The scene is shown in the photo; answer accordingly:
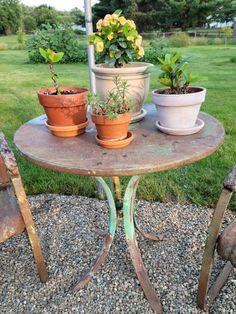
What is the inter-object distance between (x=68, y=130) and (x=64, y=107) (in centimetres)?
11

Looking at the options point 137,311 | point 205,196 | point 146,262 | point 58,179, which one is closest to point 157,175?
point 205,196

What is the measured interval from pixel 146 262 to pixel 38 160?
0.91 meters

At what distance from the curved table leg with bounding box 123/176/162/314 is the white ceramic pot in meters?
0.30

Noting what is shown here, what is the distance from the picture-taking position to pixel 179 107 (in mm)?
1302

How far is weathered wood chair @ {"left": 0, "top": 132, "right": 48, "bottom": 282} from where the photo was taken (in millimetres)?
1234

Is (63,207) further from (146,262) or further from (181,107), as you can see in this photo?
(181,107)

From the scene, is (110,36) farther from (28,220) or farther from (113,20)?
(28,220)

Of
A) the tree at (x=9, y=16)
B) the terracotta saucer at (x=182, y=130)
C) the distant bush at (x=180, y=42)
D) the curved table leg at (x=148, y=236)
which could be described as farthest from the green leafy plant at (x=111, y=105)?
the tree at (x=9, y=16)

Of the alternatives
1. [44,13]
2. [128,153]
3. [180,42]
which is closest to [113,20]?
[128,153]

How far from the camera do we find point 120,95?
1.32 m

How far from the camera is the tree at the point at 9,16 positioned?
34.4 meters

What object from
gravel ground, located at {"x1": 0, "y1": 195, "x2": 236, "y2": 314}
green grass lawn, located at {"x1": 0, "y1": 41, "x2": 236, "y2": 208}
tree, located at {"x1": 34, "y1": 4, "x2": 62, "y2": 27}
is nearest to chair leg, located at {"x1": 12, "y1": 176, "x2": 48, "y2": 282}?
gravel ground, located at {"x1": 0, "y1": 195, "x2": 236, "y2": 314}

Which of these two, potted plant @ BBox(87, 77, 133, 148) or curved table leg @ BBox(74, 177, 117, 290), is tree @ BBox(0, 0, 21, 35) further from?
potted plant @ BBox(87, 77, 133, 148)

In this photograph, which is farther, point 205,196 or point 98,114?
point 205,196
